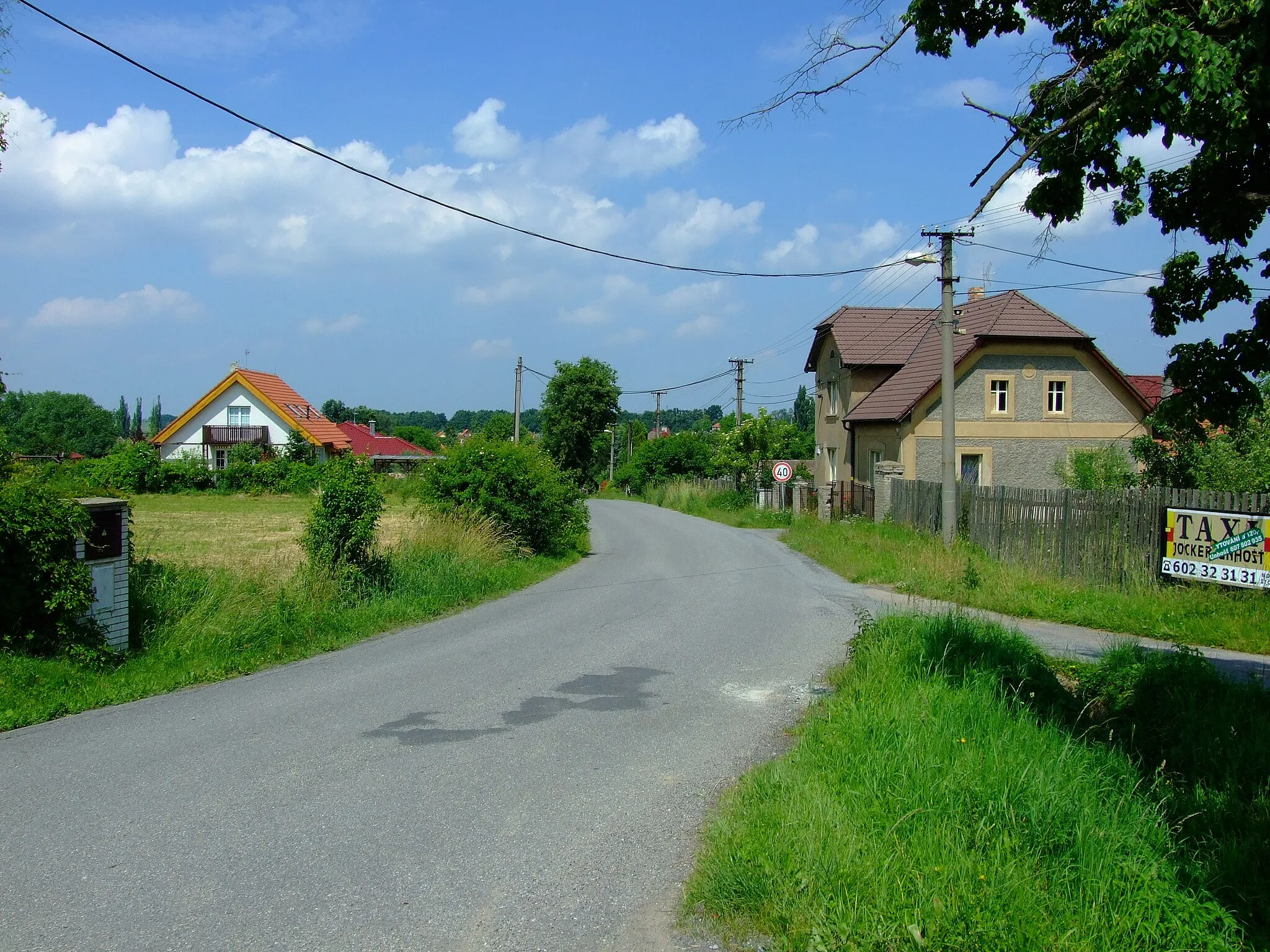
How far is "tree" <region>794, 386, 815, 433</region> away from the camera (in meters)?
126

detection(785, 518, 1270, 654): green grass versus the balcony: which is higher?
the balcony

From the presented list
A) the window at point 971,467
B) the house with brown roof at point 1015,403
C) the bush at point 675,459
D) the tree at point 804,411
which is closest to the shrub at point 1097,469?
the house with brown roof at point 1015,403

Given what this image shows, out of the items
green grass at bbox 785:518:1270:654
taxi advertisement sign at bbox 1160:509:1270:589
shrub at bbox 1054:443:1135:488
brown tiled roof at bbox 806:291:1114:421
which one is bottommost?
green grass at bbox 785:518:1270:654

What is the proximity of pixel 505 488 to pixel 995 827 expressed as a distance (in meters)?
16.7

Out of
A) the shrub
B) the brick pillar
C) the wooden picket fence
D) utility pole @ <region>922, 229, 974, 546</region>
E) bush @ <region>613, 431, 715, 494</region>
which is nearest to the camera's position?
the wooden picket fence

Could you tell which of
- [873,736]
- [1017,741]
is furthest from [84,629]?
[1017,741]

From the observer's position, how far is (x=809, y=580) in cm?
1803

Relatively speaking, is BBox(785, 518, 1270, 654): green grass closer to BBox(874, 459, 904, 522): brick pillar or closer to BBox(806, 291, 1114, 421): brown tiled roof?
BBox(874, 459, 904, 522): brick pillar

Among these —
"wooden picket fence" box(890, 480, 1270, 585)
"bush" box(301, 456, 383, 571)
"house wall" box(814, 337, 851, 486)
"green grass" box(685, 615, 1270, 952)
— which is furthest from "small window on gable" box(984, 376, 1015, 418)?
"green grass" box(685, 615, 1270, 952)

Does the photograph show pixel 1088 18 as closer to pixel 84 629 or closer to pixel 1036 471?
pixel 84 629

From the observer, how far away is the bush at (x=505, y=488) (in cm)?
2025

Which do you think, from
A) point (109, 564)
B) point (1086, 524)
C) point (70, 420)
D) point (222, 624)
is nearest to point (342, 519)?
point (222, 624)

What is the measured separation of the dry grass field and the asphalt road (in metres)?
4.09

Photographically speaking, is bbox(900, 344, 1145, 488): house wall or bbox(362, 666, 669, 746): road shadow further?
bbox(900, 344, 1145, 488): house wall
